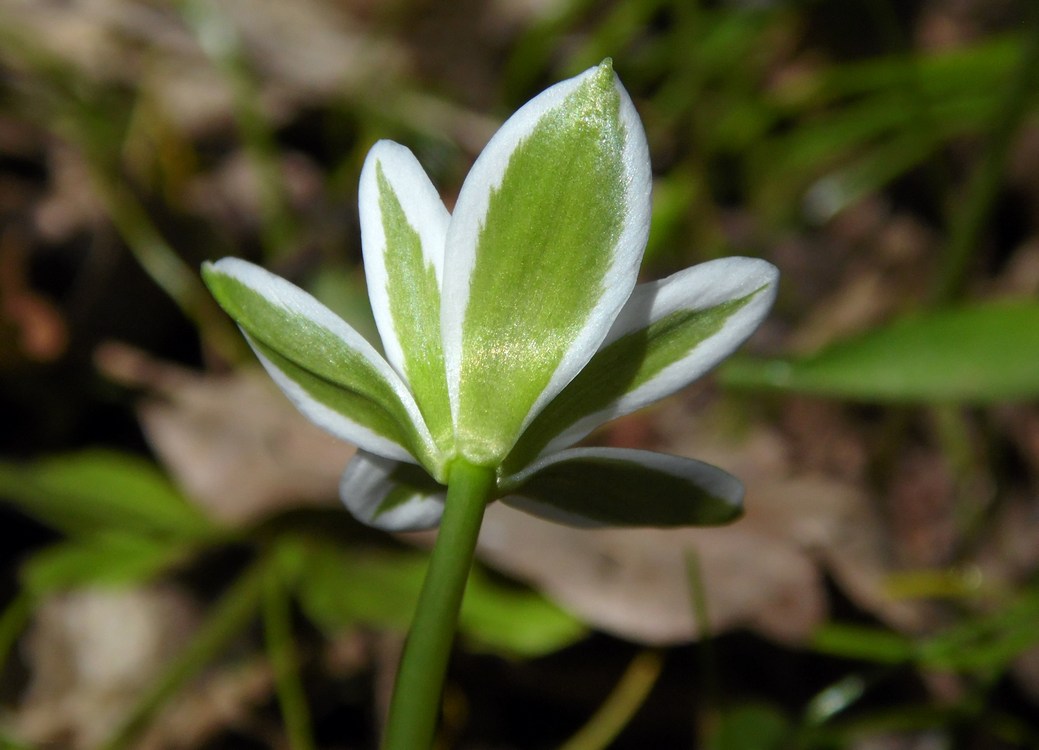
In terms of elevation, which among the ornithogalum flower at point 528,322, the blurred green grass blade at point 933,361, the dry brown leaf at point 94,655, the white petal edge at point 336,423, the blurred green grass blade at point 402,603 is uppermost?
the blurred green grass blade at point 933,361

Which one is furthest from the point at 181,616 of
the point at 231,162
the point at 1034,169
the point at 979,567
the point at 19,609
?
the point at 1034,169

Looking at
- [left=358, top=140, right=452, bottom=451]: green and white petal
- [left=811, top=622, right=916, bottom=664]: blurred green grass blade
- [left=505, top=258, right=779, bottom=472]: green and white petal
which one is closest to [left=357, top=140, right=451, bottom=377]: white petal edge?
[left=358, top=140, right=452, bottom=451]: green and white petal

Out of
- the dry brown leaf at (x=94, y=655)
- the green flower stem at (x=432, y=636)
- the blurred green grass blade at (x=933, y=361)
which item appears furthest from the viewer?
the dry brown leaf at (x=94, y=655)

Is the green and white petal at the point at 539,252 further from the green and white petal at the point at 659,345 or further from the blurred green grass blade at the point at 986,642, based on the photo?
the blurred green grass blade at the point at 986,642

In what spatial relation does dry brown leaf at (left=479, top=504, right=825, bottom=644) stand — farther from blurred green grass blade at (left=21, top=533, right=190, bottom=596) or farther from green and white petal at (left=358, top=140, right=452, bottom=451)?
green and white petal at (left=358, top=140, right=452, bottom=451)

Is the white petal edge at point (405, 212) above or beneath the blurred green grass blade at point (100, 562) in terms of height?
above

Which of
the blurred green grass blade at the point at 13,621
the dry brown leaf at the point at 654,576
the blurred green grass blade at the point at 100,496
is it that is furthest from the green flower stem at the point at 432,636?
the blurred green grass blade at the point at 100,496
